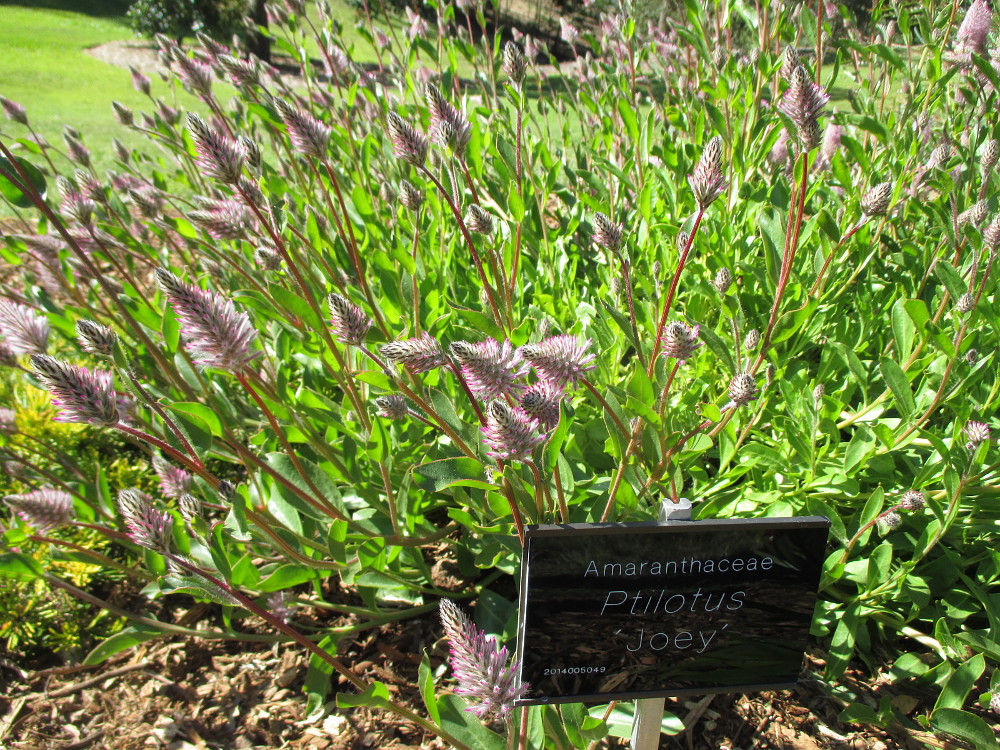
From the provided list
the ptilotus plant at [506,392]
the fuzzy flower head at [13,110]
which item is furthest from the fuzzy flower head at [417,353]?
the fuzzy flower head at [13,110]

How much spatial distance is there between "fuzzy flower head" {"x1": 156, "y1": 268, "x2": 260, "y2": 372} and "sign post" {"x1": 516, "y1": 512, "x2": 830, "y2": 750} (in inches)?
21.8

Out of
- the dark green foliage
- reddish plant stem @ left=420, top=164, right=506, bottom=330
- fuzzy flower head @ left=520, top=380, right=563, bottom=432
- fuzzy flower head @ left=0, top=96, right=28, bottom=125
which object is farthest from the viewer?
the dark green foliage

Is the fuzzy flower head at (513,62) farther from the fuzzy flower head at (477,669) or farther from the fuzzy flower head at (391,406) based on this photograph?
the fuzzy flower head at (477,669)

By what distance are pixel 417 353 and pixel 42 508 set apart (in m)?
0.83

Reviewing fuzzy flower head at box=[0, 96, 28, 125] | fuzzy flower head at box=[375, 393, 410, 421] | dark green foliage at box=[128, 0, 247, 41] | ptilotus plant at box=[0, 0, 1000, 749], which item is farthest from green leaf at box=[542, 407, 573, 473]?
dark green foliage at box=[128, 0, 247, 41]

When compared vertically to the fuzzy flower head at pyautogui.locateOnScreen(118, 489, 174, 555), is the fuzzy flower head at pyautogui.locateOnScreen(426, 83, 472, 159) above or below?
above

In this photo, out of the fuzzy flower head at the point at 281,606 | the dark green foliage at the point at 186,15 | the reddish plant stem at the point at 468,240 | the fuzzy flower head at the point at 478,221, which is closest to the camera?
the reddish plant stem at the point at 468,240

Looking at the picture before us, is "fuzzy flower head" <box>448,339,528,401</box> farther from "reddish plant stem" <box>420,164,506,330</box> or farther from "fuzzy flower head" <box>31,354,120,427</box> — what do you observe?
"fuzzy flower head" <box>31,354,120,427</box>

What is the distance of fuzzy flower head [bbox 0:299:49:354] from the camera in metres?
1.27

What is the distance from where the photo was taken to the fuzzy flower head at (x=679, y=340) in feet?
4.15

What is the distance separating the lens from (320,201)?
9.26ft

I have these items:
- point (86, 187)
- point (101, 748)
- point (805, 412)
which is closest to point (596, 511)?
point (805, 412)

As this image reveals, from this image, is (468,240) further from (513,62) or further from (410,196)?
(513,62)

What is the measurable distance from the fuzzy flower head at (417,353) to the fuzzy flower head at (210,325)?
0.23m
